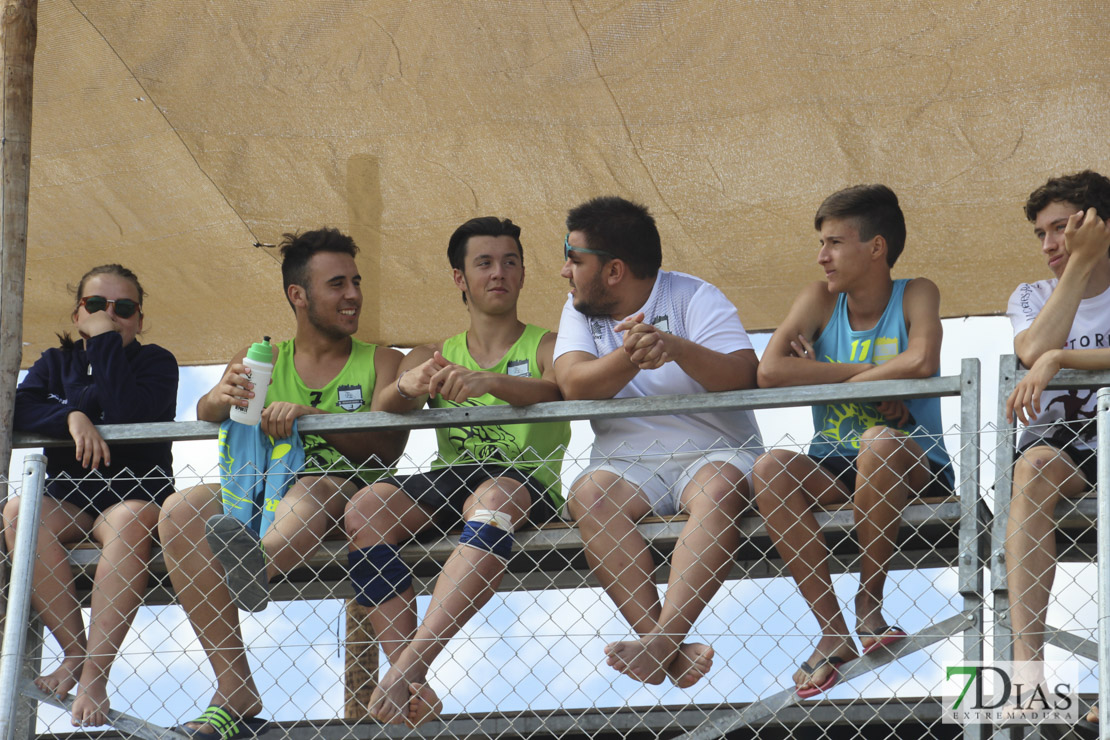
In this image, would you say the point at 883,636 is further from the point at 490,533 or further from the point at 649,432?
the point at 490,533

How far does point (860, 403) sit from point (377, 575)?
1.52m

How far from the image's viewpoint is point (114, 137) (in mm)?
5250

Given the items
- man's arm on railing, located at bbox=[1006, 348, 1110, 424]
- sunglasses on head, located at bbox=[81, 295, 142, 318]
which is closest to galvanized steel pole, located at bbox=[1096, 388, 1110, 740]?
man's arm on railing, located at bbox=[1006, 348, 1110, 424]

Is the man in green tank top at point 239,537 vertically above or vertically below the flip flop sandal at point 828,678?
above

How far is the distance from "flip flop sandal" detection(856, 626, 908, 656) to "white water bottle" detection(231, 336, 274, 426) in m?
1.88

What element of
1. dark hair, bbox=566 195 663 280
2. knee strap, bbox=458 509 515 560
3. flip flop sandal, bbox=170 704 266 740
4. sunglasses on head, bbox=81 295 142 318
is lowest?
flip flop sandal, bbox=170 704 266 740

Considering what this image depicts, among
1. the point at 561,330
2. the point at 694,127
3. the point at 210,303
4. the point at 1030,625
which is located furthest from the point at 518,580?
the point at 210,303

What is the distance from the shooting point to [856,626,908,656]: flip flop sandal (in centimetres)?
358

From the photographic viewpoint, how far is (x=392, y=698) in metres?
3.67

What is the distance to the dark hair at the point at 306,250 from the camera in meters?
4.73

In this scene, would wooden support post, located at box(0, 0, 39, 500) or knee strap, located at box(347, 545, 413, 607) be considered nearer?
knee strap, located at box(347, 545, 413, 607)

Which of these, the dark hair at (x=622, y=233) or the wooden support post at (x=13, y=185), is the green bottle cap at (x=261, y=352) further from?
the dark hair at (x=622, y=233)

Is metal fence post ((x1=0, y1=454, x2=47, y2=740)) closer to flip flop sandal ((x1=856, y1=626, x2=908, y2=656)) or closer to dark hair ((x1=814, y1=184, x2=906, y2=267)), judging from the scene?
flip flop sandal ((x1=856, y1=626, x2=908, y2=656))

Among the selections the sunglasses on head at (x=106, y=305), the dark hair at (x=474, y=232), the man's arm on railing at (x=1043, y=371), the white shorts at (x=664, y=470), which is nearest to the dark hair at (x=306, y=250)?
the dark hair at (x=474, y=232)
